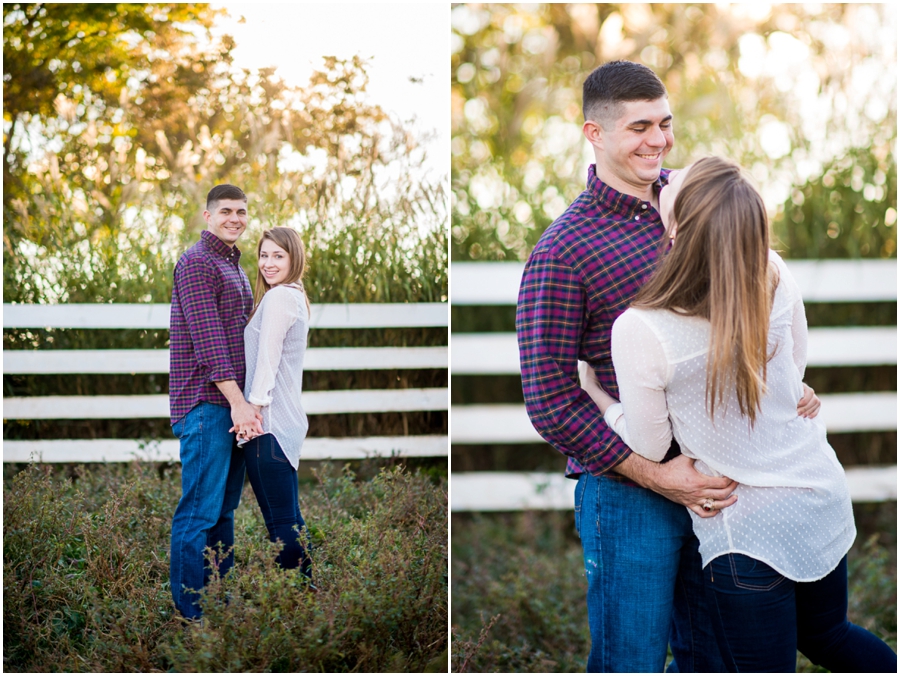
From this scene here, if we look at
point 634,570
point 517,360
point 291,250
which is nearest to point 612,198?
point 634,570

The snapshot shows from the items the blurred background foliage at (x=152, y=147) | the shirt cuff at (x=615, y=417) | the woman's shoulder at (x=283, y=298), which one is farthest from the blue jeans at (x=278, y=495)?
the shirt cuff at (x=615, y=417)

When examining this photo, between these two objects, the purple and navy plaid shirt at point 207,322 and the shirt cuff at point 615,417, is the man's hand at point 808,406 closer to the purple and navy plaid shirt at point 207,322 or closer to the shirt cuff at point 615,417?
the shirt cuff at point 615,417

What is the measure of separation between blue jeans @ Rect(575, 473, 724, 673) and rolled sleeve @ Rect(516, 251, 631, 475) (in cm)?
11

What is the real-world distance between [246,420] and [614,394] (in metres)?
0.99

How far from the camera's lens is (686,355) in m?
1.30

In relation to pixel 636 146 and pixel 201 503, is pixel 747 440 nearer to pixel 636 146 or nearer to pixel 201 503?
pixel 636 146

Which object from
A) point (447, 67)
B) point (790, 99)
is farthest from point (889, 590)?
point (447, 67)

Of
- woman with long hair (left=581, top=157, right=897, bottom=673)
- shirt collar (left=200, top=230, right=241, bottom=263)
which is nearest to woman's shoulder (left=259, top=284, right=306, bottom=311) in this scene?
shirt collar (left=200, top=230, right=241, bottom=263)

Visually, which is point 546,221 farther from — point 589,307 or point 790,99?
point 589,307

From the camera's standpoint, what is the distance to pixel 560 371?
1484mm

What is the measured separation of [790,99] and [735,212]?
2070 millimetres

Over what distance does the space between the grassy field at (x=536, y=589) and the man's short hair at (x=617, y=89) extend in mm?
1417

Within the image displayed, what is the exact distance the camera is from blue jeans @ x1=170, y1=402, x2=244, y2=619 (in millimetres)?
1969

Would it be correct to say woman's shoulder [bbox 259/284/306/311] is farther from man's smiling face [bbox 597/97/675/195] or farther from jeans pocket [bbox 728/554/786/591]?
jeans pocket [bbox 728/554/786/591]
